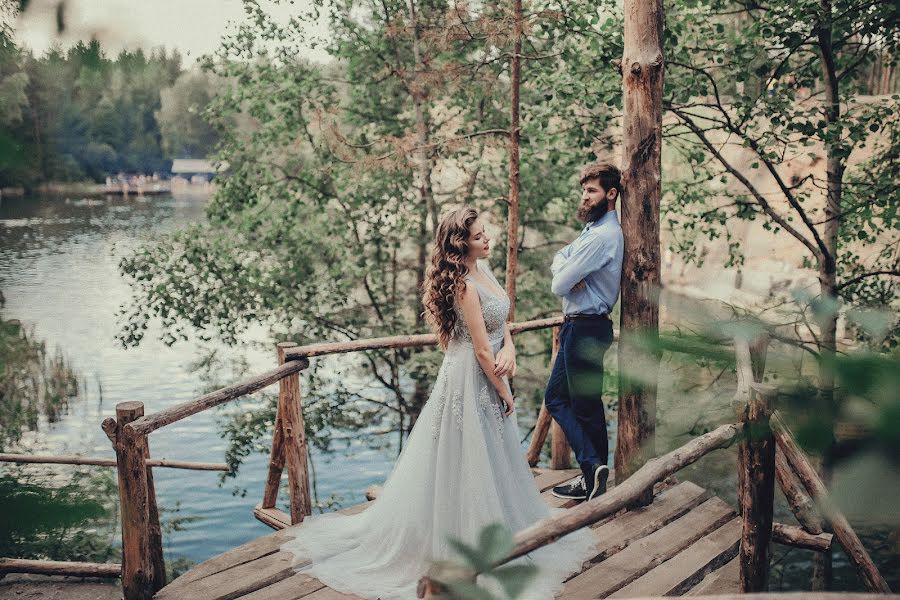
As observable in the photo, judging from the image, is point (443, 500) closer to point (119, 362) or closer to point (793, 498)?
point (793, 498)

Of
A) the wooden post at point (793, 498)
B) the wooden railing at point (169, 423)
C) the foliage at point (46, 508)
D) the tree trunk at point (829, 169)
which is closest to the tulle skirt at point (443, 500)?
the wooden railing at point (169, 423)

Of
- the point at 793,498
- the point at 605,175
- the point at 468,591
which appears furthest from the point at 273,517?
the point at 468,591

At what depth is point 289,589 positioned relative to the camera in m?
3.55

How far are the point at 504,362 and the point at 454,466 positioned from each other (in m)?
0.55

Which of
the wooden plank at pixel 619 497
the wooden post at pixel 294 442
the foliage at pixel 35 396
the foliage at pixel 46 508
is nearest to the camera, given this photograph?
the foliage at pixel 46 508

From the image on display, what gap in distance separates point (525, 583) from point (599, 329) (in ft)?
11.3

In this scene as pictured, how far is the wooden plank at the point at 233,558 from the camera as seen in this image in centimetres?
371

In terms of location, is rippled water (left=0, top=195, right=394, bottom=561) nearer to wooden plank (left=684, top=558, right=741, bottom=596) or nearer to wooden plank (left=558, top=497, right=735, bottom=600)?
wooden plank (left=558, top=497, right=735, bottom=600)

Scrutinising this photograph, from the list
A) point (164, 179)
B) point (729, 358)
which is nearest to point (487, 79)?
point (729, 358)

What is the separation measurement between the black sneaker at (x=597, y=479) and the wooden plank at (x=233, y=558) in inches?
63.7

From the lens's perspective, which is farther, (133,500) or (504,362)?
(504,362)

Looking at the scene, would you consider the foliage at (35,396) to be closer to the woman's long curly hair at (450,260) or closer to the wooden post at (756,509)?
the woman's long curly hair at (450,260)

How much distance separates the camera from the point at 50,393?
13.5 meters

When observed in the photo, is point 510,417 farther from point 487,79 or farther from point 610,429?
point 610,429
